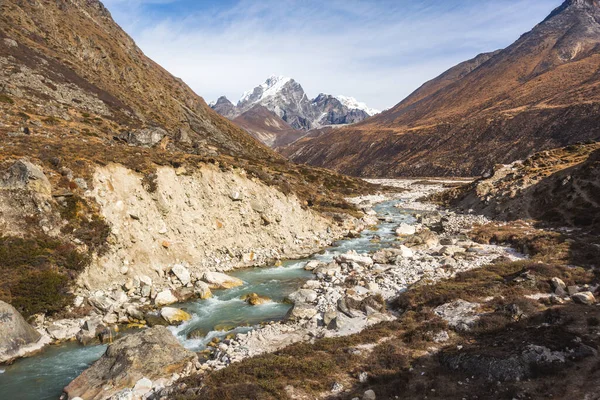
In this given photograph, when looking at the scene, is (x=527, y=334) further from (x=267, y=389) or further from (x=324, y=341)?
(x=267, y=389)

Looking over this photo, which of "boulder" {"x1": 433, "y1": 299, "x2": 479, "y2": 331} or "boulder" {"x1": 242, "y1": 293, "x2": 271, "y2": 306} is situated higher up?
"boulder" {"x1": 242, "y1": 293, "x2": 271, "y2": 306}

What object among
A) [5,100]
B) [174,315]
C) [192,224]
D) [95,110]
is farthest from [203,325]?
[95,110]

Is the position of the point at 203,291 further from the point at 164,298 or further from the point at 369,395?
the point at 369,395

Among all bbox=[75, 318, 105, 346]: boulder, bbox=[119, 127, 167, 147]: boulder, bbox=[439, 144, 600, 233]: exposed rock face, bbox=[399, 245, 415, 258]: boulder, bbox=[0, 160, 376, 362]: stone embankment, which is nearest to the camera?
bbox=[75, 318, 105, 346]: boulder

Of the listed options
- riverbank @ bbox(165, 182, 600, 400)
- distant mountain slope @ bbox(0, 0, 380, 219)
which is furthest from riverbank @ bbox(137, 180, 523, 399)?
distant mountain slope @ bbox(0, 0, 380, 219)

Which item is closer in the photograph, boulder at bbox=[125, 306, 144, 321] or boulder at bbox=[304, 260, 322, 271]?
boulder at bbox=[125, 306, 144, 321]

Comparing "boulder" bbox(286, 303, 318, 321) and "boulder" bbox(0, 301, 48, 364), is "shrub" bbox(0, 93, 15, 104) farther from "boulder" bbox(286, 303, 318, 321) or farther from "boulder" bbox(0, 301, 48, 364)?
"boulder" bbox(286, 303, 318, 321)

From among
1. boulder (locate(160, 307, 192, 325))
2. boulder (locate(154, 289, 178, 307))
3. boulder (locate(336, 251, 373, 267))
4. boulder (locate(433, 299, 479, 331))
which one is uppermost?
boulder (locate(154, 289, 178, 307))

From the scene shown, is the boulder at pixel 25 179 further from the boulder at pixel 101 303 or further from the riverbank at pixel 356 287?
the riverbank at pixel 356 287
